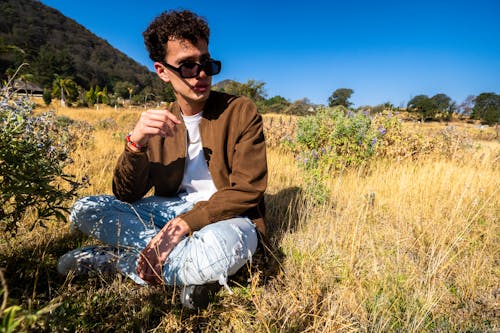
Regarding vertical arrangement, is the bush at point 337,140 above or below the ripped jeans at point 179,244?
above

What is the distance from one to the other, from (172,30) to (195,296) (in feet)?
5.12

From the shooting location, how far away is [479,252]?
1.91 m

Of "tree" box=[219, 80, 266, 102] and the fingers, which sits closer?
the fingers

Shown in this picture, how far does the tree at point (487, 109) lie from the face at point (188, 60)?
50.9m

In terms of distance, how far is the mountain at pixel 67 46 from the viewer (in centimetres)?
5152

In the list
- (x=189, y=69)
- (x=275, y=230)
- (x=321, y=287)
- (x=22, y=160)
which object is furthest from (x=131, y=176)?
(x=321, y=287)

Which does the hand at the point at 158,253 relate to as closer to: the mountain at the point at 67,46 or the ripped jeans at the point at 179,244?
the ripped jeans at the point at 179,244

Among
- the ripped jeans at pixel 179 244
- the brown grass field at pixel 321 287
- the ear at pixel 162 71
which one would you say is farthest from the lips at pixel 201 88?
the brown grass field at pixel 321 287

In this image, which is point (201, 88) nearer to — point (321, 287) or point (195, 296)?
point (195, 296)

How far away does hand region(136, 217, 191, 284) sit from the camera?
143cm

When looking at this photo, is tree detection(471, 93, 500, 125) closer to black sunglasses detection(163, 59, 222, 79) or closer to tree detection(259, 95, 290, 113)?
tree detection(259, 95, 290, 113)

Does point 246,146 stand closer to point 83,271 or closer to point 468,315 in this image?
point 83,271

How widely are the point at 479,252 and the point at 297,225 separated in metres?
1.27

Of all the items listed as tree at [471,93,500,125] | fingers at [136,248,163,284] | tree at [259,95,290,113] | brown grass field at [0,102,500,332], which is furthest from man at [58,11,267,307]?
tree at [471,93,500,125]
